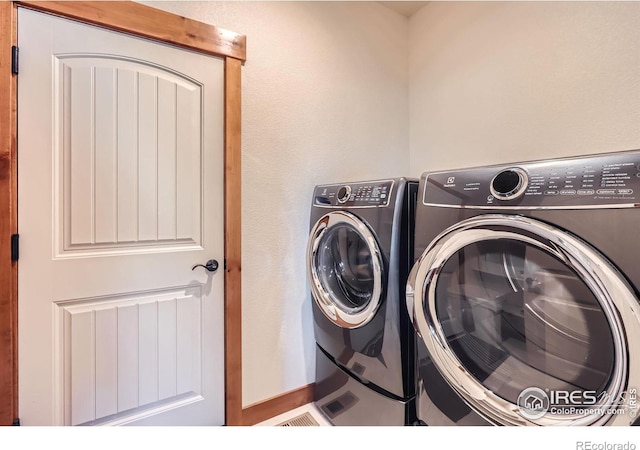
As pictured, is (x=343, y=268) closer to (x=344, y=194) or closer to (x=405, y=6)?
(x=344, y=194)

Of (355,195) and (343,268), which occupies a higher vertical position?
(355,195)

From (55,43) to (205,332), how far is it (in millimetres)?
1393

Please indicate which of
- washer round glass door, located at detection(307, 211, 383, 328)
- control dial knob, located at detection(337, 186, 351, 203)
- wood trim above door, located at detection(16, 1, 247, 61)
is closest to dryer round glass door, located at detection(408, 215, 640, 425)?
washer round glass door, located at detection(307, 211, 383, 328)

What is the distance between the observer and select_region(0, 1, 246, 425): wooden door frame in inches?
44.9

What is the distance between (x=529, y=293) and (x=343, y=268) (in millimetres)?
872

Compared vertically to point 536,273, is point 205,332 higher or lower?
lower

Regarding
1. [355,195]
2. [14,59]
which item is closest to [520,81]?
[355,195]

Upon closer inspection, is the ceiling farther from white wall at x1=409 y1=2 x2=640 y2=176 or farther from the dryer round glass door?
the dryer round glass door

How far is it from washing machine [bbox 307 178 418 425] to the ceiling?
148 cm

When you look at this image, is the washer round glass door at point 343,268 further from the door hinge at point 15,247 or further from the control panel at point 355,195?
the door hinge at point 15,247

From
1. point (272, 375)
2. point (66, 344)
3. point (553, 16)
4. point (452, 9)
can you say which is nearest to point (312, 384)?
point (272, 375)

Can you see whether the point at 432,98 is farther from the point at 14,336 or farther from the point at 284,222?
the point at 14,336

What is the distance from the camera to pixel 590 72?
4.65 ft

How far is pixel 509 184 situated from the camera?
2.93 feet
